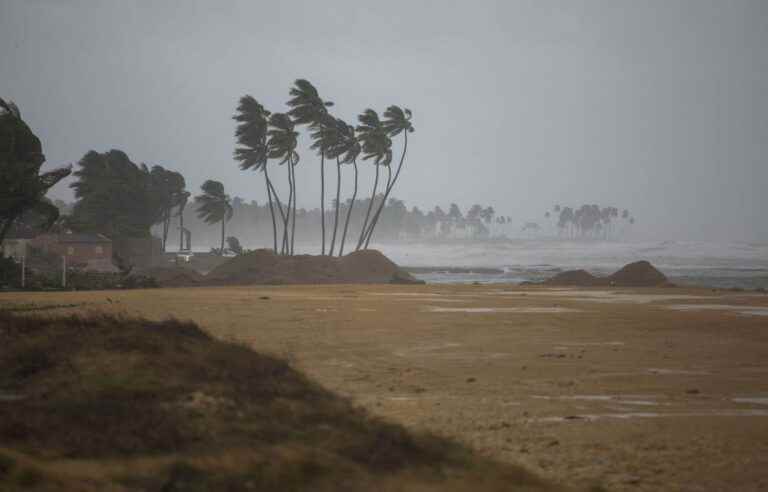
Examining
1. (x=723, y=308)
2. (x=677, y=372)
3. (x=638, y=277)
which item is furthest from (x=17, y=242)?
(x=677, y=372)

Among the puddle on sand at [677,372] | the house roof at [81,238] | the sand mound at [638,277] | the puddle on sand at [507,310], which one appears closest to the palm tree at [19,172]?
the puddle on sand at [507,310]

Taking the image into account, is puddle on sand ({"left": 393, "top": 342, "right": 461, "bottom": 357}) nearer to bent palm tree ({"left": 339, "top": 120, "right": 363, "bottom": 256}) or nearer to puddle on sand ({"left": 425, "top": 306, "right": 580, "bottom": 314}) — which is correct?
puddle on sand ({"left": 425, "top": 306, "right": 580, "bottom": 314})

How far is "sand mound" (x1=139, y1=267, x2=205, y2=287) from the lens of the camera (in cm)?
3938

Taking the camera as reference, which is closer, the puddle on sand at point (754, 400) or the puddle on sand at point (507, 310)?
the puddle on sand at point (754, 400)

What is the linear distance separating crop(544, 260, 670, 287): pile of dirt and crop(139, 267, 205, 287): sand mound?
2071 centimetres

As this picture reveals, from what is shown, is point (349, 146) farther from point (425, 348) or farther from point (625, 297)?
point (425, 348)

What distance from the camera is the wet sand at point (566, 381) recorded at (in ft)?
16.0

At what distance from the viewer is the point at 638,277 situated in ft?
121

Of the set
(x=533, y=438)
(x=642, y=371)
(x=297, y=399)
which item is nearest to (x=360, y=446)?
(x=297, y=399)

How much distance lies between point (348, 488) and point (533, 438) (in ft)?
7.05

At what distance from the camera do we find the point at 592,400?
689 cm

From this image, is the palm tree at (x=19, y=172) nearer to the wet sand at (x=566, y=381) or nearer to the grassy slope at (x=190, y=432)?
the wet sand at (x=566, y=381)

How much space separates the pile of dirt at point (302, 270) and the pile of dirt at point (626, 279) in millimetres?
9935

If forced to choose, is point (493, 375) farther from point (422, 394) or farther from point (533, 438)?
point (533, 438)
